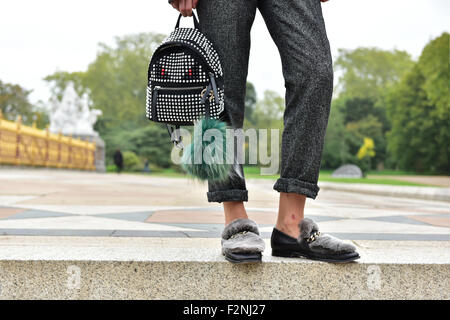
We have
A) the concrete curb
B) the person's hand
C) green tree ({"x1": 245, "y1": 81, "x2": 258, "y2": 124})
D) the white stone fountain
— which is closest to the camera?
the person's hand

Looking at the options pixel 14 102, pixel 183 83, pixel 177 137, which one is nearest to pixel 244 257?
pixel 177 137

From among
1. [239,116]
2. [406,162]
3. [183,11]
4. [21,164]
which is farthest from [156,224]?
[406,162]

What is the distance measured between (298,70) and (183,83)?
1.16 feet

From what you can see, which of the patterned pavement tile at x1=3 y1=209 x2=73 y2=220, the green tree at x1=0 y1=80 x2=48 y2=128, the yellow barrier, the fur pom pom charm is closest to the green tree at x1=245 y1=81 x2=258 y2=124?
the green tree at x1=0 y1=80 x2=48 y2=128

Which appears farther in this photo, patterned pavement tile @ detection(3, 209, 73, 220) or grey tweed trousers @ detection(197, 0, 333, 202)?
patterned pavement tile @ detection(3, 209, 73, 220)

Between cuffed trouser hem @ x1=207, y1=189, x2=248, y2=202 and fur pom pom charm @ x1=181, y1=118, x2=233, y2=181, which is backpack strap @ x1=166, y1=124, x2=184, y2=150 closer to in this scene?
fur pom pom charm @ x1=181, y1=118, x2=233, y2=181

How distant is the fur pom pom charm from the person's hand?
41cm

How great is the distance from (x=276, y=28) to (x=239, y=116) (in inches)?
12.1

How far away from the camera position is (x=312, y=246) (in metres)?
1.36

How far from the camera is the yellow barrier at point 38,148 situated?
1595 cm

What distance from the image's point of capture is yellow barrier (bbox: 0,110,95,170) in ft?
52.3

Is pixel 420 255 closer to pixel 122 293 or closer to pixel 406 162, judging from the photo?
pixel 122 293

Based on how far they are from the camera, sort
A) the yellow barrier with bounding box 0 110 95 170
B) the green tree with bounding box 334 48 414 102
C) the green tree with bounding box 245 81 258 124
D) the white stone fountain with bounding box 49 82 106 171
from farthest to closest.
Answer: the green tree with bounding box 245 81 258 124 < the green tree with bounding box 334 48 414 102 < the white stone fountain with bounding box 49 82 106 171 < the yellow barrier with bounding box 0 110 95 170
